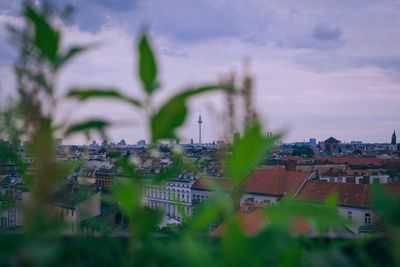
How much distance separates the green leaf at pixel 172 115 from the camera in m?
0.54

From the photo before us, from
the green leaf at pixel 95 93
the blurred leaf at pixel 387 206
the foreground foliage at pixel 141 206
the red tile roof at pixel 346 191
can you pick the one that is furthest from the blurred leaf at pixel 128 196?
the red tile roof at pixel 346 191

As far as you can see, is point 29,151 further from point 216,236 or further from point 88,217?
point 216,236

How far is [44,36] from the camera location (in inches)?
22.0

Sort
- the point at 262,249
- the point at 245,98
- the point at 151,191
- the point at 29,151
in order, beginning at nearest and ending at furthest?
the point at 262,249 → the point at 29,151 → the point at 151,191 → the point at 245,98

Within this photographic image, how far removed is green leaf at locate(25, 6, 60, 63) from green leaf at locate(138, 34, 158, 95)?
0.10 metres

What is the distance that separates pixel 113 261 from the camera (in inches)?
25.5

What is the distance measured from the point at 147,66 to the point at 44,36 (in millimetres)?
122

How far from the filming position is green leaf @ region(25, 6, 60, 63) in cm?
55

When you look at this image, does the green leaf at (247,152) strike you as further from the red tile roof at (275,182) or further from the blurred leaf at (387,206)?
the red tile roof at (275,182)

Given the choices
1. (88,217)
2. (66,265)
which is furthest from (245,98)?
(66,265)

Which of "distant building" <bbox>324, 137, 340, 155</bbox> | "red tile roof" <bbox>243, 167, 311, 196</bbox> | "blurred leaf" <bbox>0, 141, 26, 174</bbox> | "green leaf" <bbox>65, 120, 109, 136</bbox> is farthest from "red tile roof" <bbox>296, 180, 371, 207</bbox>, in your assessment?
"distant building" <bbox>324, 137, 340, 155</bbox>

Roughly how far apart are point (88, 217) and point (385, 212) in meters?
0.45

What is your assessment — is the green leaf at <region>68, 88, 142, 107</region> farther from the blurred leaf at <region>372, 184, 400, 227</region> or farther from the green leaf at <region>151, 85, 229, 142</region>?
the blurred leaf at <region>372, 184, 400, 227</region>

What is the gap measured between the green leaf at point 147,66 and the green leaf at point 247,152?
13 cm
